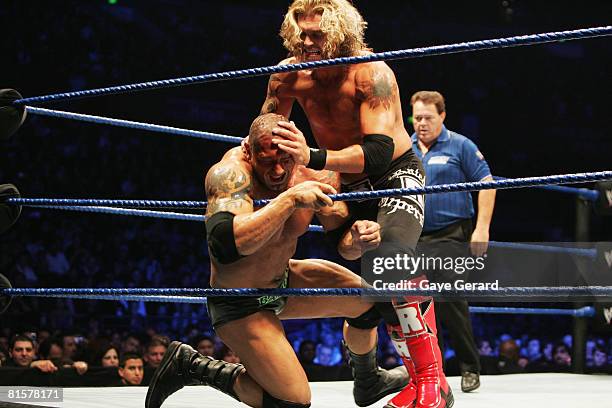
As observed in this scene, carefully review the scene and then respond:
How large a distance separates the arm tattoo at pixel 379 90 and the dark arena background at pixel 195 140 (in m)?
1.77

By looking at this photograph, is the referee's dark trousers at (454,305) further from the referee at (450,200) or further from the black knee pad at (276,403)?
the black knee pad at (276,403)

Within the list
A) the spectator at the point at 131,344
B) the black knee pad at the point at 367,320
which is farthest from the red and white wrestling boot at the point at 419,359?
the spectator at the point at 131,344

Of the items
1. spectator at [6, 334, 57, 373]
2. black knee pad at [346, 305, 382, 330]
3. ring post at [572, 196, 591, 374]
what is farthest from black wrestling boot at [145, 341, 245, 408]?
ring post at [572, 196, 591, 374]

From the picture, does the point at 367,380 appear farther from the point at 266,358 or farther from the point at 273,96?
the point at 273,96

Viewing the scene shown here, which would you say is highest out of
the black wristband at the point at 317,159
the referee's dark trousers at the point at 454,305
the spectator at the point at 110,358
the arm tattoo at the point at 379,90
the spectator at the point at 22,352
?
the arm tattoo at the point at 379,90

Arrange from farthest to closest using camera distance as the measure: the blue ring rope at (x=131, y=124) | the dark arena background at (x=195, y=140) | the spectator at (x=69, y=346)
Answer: the dark arena background at (x=195, y=140) < the spectator at (x=69, y=346) < the blue ring rope at (x=131, y=124)

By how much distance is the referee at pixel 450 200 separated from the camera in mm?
3098

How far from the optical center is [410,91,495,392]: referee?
3098mm

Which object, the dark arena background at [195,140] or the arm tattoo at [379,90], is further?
the dark arena background at [195,140]

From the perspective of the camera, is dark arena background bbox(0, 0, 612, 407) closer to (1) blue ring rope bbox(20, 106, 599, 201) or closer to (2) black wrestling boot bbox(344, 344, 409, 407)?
(1) blue ring rope bbox(20, 106, 599, 201)

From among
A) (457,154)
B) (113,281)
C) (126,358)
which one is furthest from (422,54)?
(113,281)

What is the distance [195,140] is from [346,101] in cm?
563

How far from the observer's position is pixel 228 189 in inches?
72.5

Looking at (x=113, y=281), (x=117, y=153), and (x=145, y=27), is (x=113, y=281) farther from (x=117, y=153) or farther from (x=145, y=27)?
(x=145, y=27)
